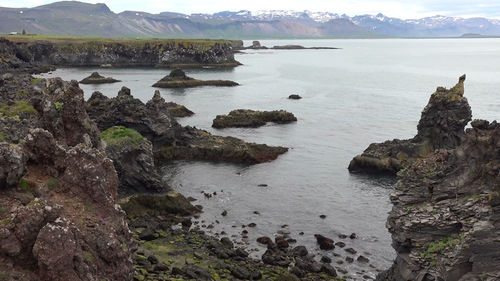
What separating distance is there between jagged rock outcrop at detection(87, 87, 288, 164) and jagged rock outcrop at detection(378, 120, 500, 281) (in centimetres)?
4139

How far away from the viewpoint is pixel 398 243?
30.6 metres

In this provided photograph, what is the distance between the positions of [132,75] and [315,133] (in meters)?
123

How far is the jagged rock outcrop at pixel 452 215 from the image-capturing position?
24.5m

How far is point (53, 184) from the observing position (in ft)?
82.5

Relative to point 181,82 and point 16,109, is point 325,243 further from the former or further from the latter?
point 181,82

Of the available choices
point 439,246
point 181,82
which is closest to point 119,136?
point 439,246

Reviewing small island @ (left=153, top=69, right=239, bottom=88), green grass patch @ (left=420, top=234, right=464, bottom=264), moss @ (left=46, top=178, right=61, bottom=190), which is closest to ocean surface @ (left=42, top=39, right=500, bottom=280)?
small island @ (left=153, top=69, right=239, bottom=88)

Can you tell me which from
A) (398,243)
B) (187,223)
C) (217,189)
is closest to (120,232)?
(398,243)

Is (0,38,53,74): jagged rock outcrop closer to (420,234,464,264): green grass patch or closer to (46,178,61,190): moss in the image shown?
(46,178,61,190): moss

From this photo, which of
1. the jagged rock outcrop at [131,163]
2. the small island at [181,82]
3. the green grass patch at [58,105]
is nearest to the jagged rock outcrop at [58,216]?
the green grass patch at [58,105]

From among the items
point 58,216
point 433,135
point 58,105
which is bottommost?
point 433,135

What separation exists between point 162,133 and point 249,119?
3092cm

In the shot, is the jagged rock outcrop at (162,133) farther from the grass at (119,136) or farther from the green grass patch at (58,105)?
the green grass patch at (58,105)

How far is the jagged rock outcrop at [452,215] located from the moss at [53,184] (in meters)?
21.7
